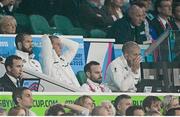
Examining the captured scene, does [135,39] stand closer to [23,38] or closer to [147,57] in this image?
[147,57]

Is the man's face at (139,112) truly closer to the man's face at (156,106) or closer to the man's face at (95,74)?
the man's face at (156,106)

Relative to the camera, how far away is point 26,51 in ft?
27.8

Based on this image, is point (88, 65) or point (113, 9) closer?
point (88, 65)

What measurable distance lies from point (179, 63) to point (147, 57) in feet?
1.45

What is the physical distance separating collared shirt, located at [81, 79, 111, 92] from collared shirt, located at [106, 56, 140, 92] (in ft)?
0.45

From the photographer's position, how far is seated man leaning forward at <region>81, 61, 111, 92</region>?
8.41 meters

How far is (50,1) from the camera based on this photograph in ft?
31.4

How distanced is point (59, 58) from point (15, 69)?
81 centimetres

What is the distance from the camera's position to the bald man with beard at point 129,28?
30.5 ft

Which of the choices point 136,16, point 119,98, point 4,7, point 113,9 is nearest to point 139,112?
point 119,98

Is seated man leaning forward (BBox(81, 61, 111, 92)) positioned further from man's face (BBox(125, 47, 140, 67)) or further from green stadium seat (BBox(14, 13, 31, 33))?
green stadium seat (BBox(14, 13, 31, 33))

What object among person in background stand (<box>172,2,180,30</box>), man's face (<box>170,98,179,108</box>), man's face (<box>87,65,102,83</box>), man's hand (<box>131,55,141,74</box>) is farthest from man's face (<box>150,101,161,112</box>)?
person in background stand (<box>172,2,180,30</box>)

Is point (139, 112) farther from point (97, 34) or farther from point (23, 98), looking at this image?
point (97, 34)

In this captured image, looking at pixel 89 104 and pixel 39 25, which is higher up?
pixel 39 25
